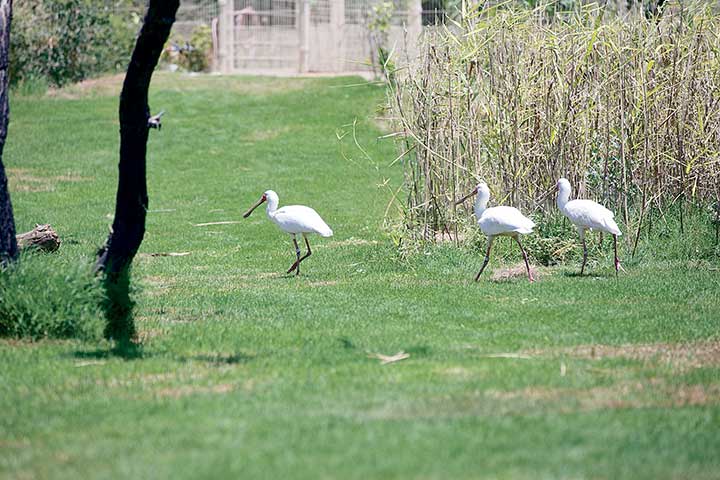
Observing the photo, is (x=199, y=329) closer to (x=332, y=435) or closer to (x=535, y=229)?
(x=332, y=435)

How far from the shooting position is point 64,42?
27.7m

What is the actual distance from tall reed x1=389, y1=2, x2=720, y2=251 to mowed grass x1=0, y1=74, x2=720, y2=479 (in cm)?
99

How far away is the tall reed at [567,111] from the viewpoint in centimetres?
1193

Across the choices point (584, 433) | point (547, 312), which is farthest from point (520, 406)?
point (547, 312)

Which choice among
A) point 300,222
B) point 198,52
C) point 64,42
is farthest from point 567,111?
point 198,52

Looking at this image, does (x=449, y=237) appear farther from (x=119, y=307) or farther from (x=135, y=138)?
(x=135, y=138)

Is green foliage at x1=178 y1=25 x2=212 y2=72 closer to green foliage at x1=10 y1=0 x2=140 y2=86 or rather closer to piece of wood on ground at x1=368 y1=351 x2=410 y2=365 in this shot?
green foliage at x1=10 y1=0 x2=140 y2=86

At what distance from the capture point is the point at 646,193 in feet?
40.1

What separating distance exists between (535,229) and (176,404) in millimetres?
6935

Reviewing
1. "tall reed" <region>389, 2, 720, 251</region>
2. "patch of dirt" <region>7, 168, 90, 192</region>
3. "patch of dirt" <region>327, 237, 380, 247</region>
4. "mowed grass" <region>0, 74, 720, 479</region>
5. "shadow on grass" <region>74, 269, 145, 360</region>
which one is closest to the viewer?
"mowed grass" <region>0, 74, 720, 479</region>

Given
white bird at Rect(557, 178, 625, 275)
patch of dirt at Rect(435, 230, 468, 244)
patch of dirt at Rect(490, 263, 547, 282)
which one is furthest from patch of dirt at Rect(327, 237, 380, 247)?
white bird at Rect(557, 178, 625, 275)

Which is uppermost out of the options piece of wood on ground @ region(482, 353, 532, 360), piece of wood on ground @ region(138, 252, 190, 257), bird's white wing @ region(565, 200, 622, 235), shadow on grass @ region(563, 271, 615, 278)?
bird's white wing @ region(565, 200, 622, 235)

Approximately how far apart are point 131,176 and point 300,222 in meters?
3.65

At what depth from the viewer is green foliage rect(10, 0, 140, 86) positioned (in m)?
27.2
